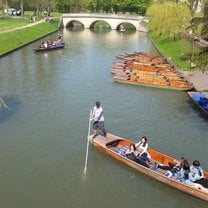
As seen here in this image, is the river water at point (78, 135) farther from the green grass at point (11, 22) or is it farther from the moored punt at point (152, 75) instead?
the green grass at point (11, 22)

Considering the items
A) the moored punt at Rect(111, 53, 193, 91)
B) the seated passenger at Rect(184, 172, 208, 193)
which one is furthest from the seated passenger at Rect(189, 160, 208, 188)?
the moored punt at Rect(111, 53, 193, 91)

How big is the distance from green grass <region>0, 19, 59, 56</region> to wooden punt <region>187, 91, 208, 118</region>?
85.3 ft

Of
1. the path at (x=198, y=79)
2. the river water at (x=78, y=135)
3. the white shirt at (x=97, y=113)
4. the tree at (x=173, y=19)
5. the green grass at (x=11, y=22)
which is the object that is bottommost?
the river water at (x=78, y=135)

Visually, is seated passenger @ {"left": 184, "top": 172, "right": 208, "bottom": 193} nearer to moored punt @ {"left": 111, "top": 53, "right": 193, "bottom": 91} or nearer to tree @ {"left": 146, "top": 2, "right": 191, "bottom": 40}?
moored punt @ {"left": 111, "top": 53, "right": 193, "bottom": 91}

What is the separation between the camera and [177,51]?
50.4m

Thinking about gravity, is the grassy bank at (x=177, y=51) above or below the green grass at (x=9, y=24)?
below

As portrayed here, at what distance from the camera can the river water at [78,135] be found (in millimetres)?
17062

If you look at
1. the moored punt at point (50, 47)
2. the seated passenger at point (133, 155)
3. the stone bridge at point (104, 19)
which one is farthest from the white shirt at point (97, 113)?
the stone bridge at point (104, 19)

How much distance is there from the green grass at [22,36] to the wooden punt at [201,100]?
26.0 metres

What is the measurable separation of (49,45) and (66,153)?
34.5 metres

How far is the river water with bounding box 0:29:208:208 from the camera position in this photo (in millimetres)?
17062

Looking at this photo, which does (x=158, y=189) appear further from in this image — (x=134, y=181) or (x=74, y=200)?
(x=74, y=200)

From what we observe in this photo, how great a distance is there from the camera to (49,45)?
175 feet

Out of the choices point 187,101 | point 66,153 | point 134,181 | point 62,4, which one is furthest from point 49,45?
point 62,4
